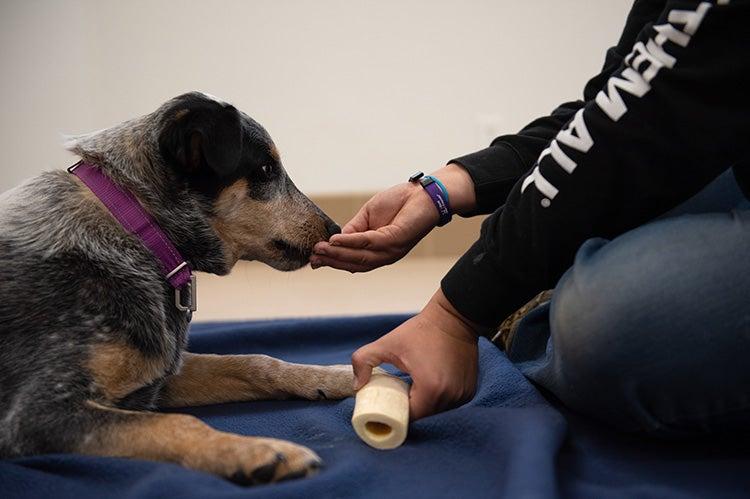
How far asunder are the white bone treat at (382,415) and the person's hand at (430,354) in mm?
40

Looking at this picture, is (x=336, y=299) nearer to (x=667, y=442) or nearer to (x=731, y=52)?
(x=667, y=442)

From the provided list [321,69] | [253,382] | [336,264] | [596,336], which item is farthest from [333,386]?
[321,69]

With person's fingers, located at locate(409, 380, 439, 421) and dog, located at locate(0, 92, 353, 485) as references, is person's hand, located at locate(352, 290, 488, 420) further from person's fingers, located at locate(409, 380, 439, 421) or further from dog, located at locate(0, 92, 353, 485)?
dog, located at locate(0, 92, 353, 485)

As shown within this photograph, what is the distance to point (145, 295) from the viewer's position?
143cm

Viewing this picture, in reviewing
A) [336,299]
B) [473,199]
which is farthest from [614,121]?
[336,299]

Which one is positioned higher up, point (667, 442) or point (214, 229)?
point (214, 229)

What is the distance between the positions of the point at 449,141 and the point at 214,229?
2.79m

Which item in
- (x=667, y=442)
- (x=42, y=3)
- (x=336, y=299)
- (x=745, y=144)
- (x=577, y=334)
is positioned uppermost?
(x=42, y=3)

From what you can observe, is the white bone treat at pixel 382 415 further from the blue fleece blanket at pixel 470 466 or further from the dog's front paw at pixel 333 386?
the dog's front paw at pixel 333 386

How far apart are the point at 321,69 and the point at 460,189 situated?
2.63m

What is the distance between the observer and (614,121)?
1.06 meters

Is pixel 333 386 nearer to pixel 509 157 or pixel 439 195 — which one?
pixel 439 195

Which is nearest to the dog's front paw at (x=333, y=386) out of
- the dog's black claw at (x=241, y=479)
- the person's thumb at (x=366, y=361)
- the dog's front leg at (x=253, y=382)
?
the dog's front leg at (x=253, y=382)

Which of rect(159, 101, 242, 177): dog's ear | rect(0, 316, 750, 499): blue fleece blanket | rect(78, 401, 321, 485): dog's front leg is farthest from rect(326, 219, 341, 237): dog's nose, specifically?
rect(78, 401, 321, 485): dog's front leg
